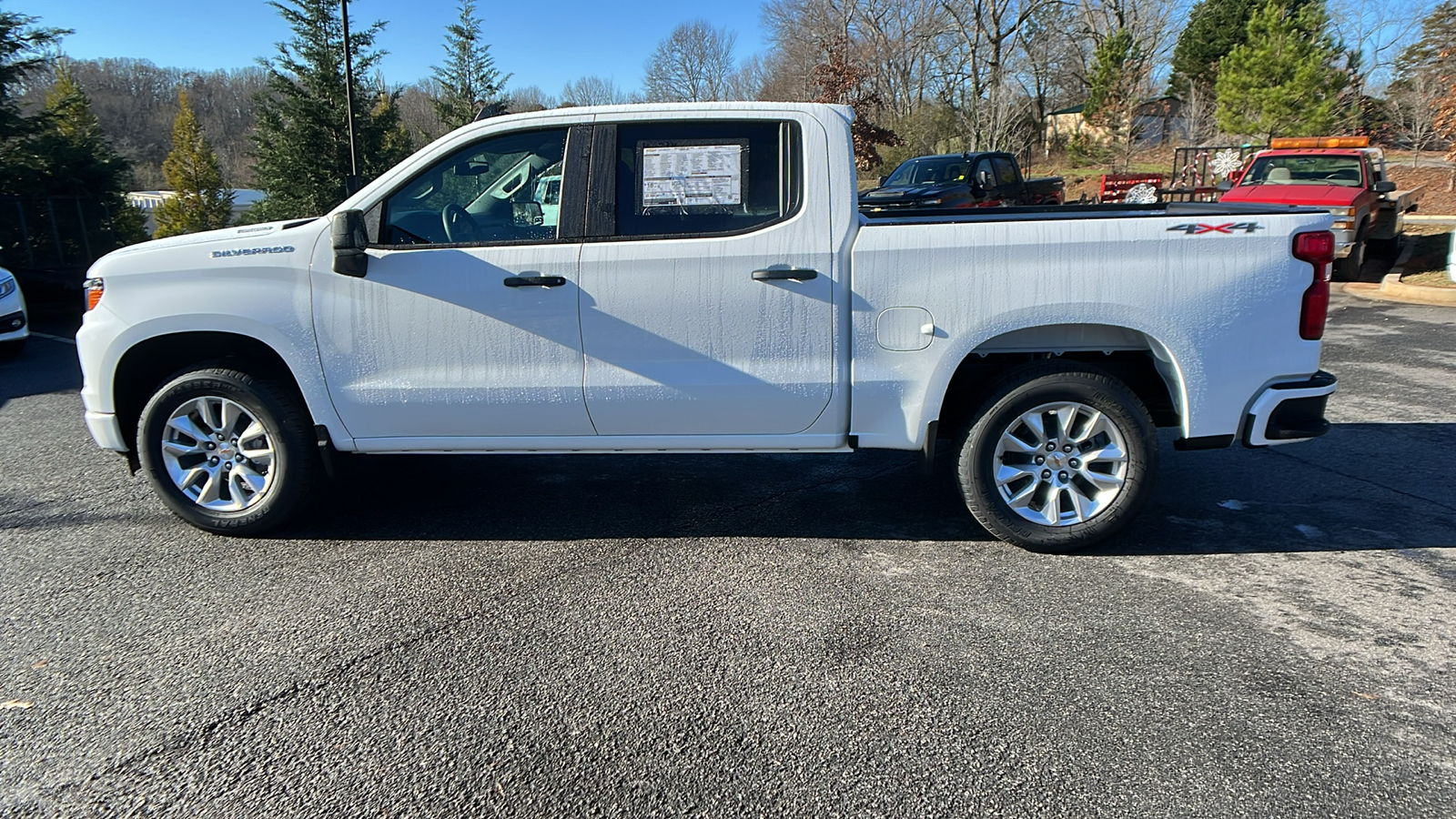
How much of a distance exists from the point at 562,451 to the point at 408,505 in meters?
1.16

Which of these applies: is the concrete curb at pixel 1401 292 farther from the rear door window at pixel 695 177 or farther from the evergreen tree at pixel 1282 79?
the evergreen tree at pixel 1282 79

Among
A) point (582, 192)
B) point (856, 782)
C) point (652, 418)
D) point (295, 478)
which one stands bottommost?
point (856, 782)

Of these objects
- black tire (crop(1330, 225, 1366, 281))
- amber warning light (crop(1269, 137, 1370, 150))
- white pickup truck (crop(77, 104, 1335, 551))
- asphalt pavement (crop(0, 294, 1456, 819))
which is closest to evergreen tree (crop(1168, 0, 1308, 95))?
amber warning light (crop(1269, 137, 1370, 150))

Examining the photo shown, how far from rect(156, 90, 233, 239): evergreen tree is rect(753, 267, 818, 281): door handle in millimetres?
34968

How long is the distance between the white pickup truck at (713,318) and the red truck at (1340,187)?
35.2ft

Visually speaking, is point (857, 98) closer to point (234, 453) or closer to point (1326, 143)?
point (1326, 143)

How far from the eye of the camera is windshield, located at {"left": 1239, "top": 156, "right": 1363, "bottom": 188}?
549 inches

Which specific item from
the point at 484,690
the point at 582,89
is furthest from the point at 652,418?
the point at 582,89

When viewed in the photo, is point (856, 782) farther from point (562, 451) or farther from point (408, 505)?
point (408, 505)

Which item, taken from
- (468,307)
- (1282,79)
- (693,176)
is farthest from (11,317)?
(1282,79)

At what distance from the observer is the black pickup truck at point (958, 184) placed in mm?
15781

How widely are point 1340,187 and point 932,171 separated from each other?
21.6 feet

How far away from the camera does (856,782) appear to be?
2625 mm

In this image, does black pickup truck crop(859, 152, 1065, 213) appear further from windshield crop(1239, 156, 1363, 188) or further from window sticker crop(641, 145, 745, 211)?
window sticker crop(641, 145, 745, 211)
